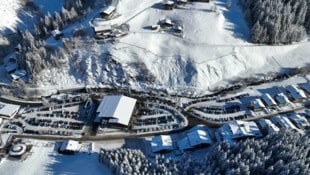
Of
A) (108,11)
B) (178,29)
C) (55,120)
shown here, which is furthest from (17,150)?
(178,29)

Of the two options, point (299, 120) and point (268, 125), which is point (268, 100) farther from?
point (268, 125)

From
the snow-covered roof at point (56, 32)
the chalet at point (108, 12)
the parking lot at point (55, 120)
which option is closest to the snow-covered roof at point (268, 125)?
the parking lot at point (55, 120)

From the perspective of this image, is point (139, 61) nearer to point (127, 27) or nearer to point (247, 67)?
point (127, 27)

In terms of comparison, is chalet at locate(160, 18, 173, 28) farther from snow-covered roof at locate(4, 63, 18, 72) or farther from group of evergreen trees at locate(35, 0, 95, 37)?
snow-covered roof at locate(4, 63, 18, 72)

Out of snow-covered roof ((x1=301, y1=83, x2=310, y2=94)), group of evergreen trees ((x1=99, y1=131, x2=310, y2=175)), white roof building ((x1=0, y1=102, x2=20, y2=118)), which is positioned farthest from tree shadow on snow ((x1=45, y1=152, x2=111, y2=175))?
snow-covered roof ((x1=301, y1=83, x2=310, y2=94))

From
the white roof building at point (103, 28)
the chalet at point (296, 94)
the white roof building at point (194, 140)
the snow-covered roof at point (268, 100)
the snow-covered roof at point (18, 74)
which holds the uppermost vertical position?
the white roof building at point (103, 28)

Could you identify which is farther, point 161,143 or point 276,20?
point 276,20

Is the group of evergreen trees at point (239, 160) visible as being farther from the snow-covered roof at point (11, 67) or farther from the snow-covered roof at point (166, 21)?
the snow-covered roof at point (166, 21)
